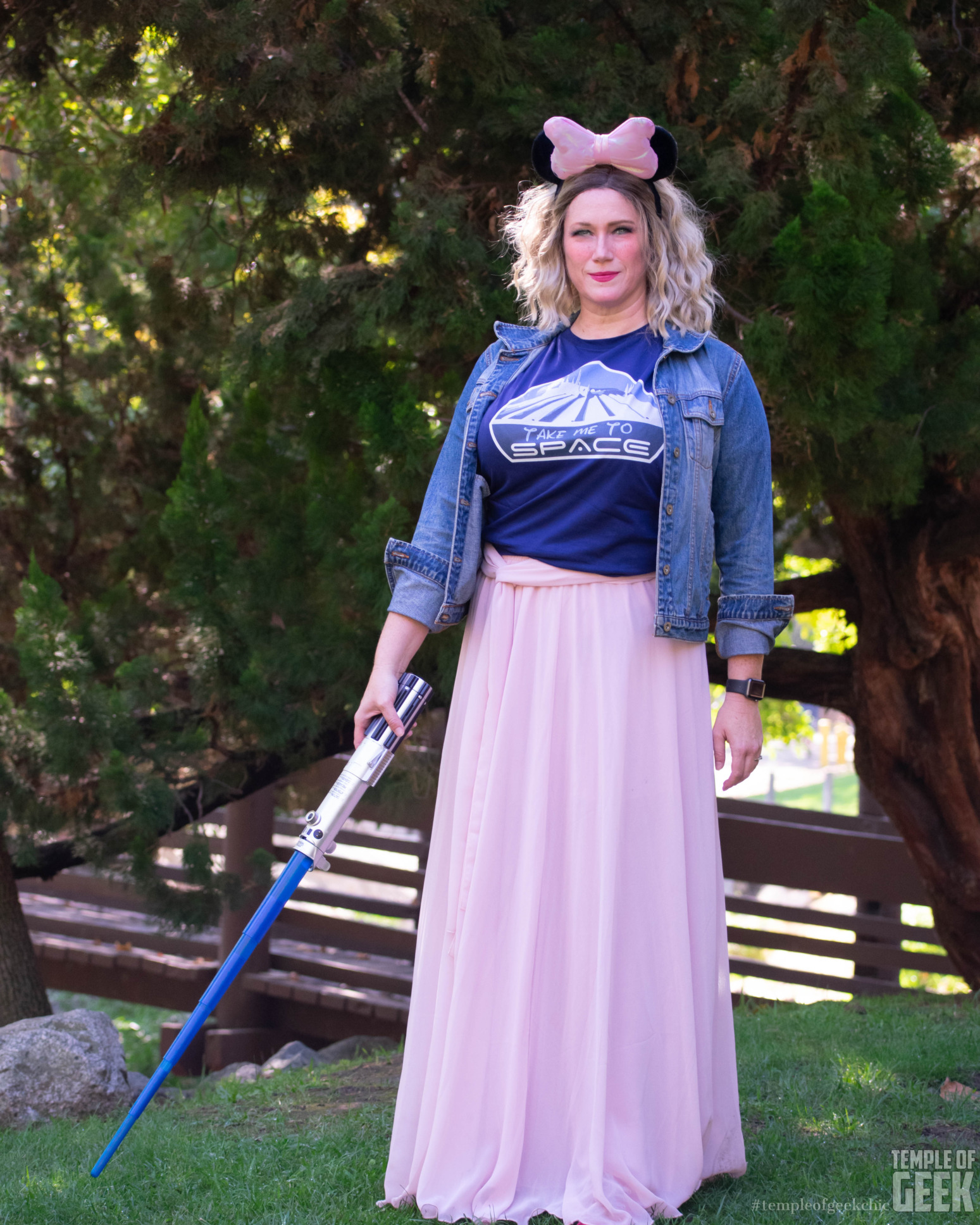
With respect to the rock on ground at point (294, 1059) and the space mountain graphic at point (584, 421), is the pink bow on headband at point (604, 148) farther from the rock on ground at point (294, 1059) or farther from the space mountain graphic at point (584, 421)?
the rock on ground at point (294, 1059)

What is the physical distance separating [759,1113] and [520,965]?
990 millimetres

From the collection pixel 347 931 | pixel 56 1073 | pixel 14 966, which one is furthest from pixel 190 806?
pixel 347 931

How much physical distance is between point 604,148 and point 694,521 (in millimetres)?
691

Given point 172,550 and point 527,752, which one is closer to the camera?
point 527,752

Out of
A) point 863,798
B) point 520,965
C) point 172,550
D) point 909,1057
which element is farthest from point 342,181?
point 863,798

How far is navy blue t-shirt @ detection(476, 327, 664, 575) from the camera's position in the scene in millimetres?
2018

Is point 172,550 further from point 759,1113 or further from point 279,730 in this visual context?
point 759,1113

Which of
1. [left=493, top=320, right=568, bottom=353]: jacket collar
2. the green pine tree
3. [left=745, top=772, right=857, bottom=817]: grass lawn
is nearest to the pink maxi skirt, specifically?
[left=493, top=320, right=568, bottom=353]: jacket collar

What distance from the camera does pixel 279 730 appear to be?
402cm

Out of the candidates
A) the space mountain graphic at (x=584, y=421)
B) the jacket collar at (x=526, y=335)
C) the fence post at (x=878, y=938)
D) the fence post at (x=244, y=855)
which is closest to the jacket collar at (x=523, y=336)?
the jacket collar at (x=526, y=335)

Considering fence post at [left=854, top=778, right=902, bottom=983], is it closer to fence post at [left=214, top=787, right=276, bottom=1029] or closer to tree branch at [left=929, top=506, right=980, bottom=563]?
tree branch at [left=929, top=506, right=980, bottom=563]

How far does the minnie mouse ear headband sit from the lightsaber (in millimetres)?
969

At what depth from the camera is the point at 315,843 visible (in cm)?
207

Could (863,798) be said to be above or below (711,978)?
below
